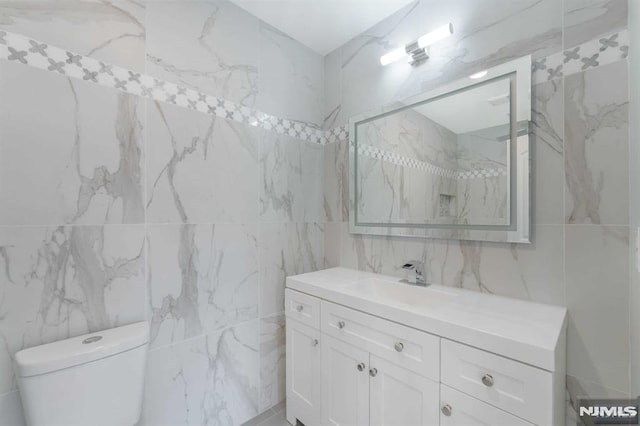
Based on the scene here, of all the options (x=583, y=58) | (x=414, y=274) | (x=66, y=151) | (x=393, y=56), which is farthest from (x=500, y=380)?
(x=66, y=151)

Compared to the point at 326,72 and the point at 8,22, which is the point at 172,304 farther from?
the point at 326,72

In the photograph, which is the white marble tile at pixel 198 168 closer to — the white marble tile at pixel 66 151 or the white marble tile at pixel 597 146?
the white marble tile at pixel 66 151

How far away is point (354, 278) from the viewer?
162cm

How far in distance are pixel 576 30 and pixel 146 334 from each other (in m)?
2.19

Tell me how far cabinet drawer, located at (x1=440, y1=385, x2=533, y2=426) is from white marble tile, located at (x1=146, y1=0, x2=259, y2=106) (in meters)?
1.76

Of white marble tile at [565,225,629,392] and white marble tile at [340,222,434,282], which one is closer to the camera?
white marble tile at [565,225,629,392]

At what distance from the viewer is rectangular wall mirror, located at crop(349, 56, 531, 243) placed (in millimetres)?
1188

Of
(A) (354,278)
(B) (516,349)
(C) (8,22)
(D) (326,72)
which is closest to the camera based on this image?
(B) (516,349)

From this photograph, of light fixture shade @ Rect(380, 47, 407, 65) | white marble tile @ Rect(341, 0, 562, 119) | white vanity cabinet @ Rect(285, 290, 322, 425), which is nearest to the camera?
white marble tile @ Rect(341, 0, 562, 119)

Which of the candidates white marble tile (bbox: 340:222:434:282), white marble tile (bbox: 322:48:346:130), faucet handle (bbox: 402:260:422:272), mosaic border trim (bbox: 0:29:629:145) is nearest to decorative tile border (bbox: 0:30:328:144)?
mosaic border trim (bbox: 0:29:629:145)

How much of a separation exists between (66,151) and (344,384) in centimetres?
160

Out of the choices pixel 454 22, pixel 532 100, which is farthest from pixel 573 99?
pixel 454 22
